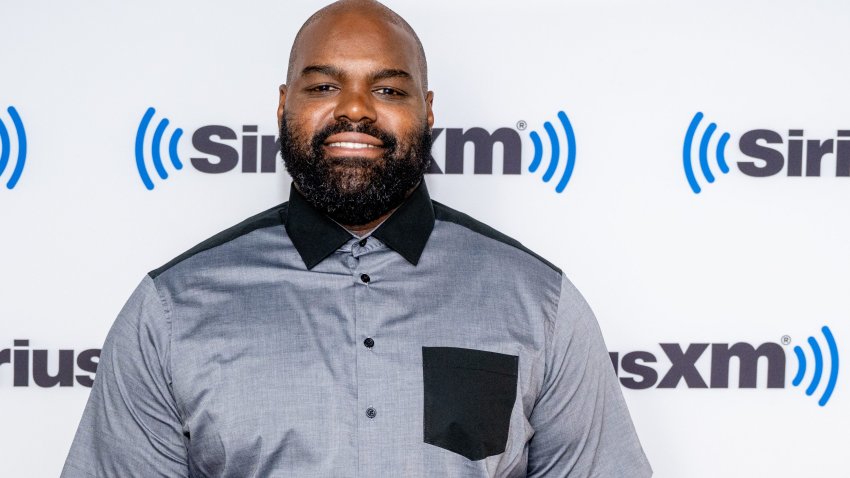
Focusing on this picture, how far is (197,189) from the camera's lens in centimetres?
174

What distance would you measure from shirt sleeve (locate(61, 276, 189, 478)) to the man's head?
12.0 inches

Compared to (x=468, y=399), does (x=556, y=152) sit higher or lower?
higher

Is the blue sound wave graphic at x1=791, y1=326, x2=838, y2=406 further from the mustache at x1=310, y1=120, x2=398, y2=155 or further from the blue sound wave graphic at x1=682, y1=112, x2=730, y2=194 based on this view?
the mustache at x1=310, y1=120, x2=398, y2=155

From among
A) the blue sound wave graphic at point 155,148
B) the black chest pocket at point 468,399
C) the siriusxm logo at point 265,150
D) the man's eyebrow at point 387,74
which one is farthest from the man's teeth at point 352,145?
the blue sound wave graphic at point 155,148

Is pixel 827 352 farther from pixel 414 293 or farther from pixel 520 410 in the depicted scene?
pixel 414 293

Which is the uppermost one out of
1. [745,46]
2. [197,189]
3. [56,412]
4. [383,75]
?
[745,46]

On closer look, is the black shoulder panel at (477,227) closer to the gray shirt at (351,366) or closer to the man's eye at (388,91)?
the gray shirt at (351,366)

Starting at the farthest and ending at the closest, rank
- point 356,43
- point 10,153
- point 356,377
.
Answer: point 10,153 → point 356,43 → point 356,377

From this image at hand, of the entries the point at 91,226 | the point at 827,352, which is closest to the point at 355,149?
the point at 91,226

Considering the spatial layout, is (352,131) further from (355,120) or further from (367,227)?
(367,227)

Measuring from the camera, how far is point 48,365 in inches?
68.3

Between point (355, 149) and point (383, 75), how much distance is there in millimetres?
124

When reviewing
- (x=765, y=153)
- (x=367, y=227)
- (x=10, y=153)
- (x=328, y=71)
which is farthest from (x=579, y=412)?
(x=10, y=153)

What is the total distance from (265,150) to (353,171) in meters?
0.46
